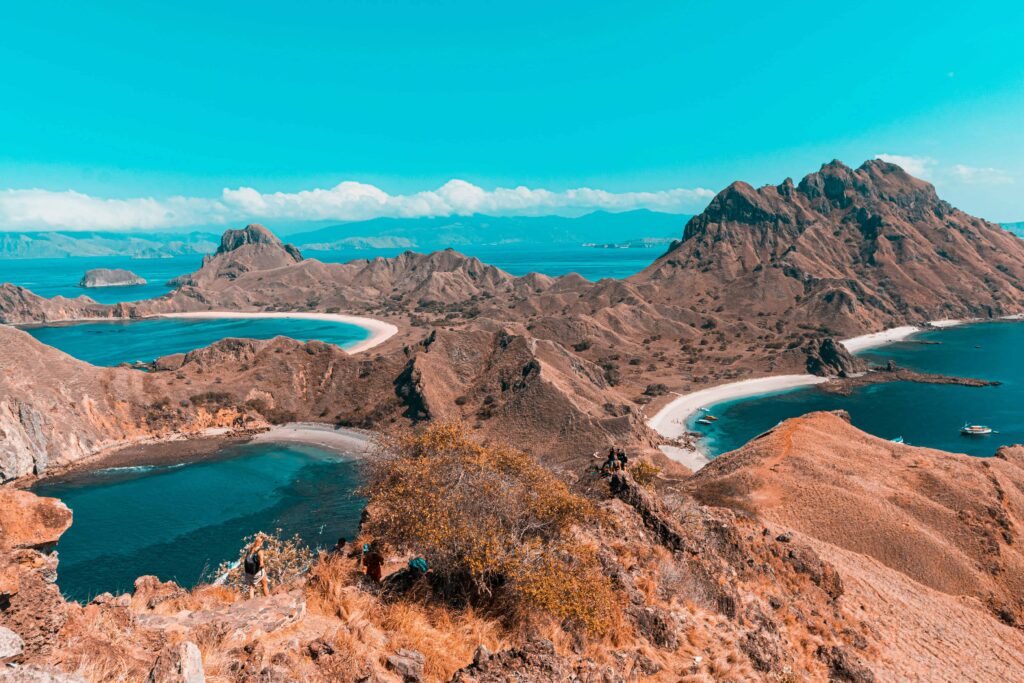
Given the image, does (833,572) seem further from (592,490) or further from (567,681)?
(567,681)

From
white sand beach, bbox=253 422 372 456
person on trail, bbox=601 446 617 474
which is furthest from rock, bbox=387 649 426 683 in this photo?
white sand beach, bbox=253 422 372 456

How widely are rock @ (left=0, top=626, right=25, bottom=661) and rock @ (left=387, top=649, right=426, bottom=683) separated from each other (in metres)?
8.59

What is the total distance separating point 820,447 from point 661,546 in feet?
138

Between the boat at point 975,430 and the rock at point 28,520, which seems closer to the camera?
Answer: the rock at point 28,520

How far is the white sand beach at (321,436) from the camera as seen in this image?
94688mm

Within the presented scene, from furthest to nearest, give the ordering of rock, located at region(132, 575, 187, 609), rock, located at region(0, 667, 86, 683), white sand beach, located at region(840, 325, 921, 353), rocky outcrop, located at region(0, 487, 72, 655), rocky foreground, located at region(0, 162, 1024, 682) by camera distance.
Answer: white sand beach, located at region(840, 325, 921, 353), rock, located at region(132, 575, 187, 609), rocky foreground, located at region(0, 162, 1024, 682), rocky outcrop, located at region(0, 487, 72, 655), rock, located at region(0, 667, 86, 683)

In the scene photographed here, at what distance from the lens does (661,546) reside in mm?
29609

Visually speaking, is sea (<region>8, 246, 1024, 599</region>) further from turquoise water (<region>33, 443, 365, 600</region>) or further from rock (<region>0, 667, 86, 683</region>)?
rock (<region>0, 667, 86, 683</region>)

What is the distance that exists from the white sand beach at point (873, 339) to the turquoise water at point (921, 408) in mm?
13208

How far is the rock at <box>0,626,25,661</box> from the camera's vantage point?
9781 millimetres

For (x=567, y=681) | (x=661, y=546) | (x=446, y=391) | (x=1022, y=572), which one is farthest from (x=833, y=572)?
(x=446, y=391)

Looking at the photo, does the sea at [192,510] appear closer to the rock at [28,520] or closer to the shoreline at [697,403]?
the rock at [28,520]

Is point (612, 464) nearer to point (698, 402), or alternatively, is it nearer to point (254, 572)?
point (254, 572)

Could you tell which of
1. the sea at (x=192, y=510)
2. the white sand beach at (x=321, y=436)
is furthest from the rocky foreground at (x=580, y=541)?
the sea at (x=192, y=510)
